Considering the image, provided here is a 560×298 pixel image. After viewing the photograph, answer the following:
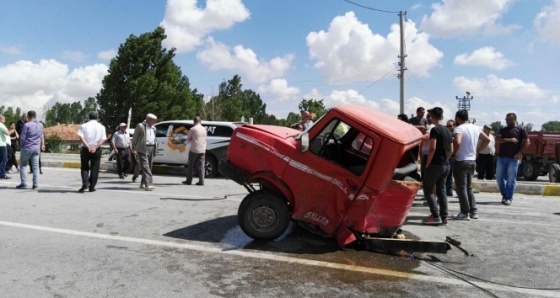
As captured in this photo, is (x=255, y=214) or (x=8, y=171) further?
(x=8, y=171)

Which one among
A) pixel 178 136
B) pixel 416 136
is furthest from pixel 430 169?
pixel 178 136

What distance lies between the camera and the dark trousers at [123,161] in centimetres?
1173

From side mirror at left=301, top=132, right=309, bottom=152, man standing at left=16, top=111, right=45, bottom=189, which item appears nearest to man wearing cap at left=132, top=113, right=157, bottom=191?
man standing at left=16, top=111, right=45, bottom=189

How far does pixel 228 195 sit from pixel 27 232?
3.97m

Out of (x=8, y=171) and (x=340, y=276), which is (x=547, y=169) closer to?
(x=340, y=276)

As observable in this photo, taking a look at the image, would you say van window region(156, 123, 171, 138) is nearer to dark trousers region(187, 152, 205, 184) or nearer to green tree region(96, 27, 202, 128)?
dark trousers region(187, 152, 205, 184)

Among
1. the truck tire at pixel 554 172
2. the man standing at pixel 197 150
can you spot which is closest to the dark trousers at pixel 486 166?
the truck tire at pixel 554 172

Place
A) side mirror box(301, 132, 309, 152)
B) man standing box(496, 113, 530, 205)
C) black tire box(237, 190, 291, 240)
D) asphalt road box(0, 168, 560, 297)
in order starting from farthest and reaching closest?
man standing box(496, 113, 530, 205) → black tire box(237, 190, 291, 240) → side mirror box(301, 132, 309, 152) → asphalt road box(0, 168, 560, 297)

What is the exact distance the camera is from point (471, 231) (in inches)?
244

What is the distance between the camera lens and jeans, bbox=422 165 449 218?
639 centimetres

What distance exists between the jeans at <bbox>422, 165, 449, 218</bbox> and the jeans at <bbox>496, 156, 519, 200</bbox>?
2.82m

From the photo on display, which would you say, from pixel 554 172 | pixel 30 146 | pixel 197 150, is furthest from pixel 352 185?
pixel 554 172

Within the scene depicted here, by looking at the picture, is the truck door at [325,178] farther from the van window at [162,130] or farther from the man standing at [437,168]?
the van window at [162,130]

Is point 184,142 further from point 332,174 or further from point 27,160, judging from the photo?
point 332,174
